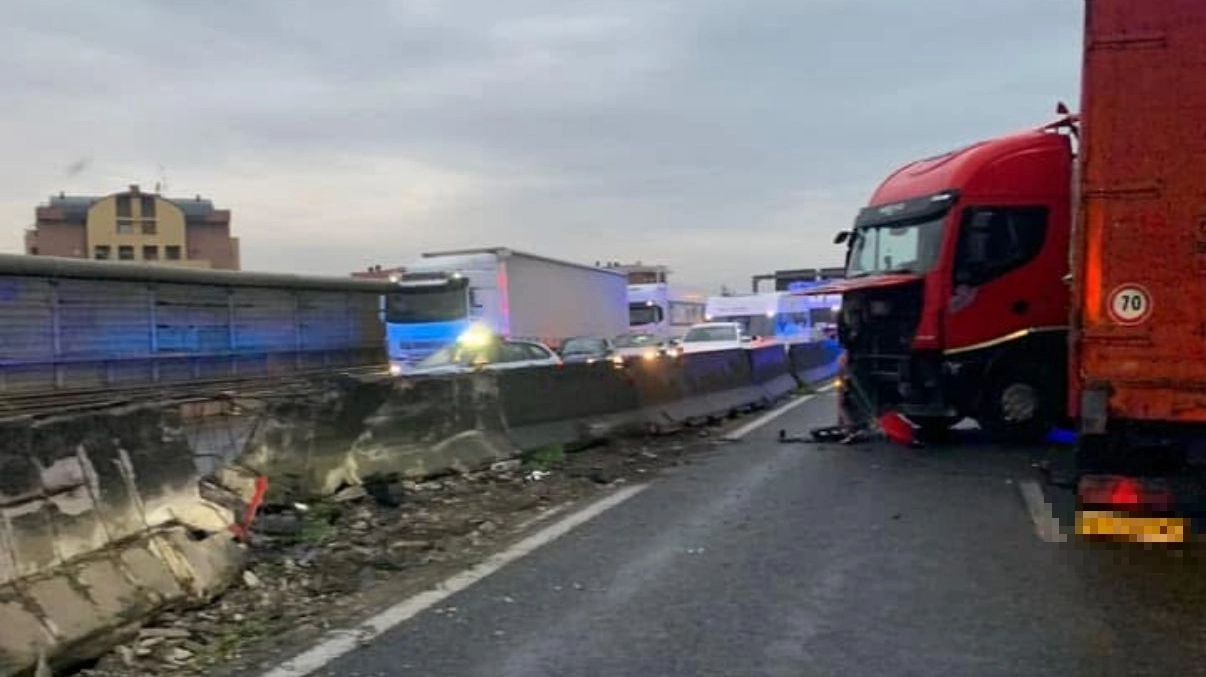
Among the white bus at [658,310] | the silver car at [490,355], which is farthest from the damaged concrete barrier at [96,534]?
the white bus at [658,310]

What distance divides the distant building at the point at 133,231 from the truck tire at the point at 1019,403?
78.8 ft

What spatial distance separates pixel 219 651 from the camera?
5.34 metres

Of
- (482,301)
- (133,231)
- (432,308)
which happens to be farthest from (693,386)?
(133,231)

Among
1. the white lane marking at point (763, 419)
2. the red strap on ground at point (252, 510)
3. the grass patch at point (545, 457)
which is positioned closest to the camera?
the red strap on ground at point (252, 510)

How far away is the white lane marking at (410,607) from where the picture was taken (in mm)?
5102

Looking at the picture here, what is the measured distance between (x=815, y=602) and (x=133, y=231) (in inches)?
1373

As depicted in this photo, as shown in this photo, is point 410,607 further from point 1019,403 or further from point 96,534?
point 1019,403

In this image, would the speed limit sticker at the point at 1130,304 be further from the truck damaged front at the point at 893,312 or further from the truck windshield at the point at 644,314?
the truck windshield at the point at 644,314

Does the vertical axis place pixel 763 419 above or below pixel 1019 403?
below

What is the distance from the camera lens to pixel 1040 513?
28.7ft

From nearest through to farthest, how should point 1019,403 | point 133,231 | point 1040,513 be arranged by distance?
point 1040,513 < point 1019,403 < point 133,231

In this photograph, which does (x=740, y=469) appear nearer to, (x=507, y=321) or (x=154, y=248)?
(x=507, y=321)

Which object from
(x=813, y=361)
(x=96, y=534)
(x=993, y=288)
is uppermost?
(x=993, y=288)

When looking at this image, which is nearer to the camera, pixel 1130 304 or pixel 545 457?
pixel 1130 304
